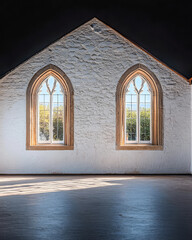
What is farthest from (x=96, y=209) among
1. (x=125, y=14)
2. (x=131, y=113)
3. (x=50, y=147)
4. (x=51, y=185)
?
(x=131, y=113)

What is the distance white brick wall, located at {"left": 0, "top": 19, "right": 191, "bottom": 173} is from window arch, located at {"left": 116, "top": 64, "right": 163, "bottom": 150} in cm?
16

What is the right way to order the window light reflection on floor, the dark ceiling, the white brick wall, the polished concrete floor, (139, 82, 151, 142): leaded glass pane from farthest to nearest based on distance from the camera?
1. (139, 82, 151, 142): leaded glass pane
2. the white brick wall
3. the window light reflection on floor
4. the dark ceiling
5. the polished concrete floor

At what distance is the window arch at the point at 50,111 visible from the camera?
9914 millimetres

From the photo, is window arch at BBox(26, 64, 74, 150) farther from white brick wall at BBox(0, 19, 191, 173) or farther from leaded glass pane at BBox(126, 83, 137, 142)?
leaded glass pane at BBox(126, 83, 137, 142)

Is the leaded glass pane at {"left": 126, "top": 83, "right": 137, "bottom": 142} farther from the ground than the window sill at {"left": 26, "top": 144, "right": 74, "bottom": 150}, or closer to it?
farther from the ground

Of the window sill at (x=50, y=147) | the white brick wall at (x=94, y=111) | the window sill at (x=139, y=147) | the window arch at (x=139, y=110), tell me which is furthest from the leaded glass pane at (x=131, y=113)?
the window sill at (x=50, y=147)

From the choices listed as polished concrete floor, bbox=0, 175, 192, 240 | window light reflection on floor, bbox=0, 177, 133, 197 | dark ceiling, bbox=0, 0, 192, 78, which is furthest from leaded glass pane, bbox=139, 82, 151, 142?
dark ceiling, bbox=0, 0, 192, 78

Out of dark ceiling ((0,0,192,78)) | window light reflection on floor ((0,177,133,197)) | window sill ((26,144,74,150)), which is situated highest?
dark ceiling ((0,0,192,78))

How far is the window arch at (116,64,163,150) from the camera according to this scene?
32.5 feet

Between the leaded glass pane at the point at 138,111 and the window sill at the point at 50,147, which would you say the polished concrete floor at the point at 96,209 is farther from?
the leaded glass pane at the point at 138,111

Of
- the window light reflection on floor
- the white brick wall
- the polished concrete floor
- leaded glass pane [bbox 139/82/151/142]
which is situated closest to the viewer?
the polished concrete floor

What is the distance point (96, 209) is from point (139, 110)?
5.34 metres

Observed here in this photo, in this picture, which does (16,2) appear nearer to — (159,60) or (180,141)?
(159,60)

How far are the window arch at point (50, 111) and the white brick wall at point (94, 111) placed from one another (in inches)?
5.9
